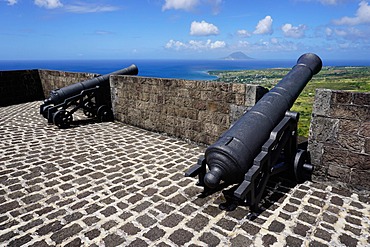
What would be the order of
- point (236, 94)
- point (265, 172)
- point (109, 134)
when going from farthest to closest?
point (109, 134) < point (236, 94) < point (265, 172)

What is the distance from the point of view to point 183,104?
6500mm

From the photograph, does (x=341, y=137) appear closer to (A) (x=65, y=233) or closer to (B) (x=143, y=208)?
(B) (x=143, y=208)

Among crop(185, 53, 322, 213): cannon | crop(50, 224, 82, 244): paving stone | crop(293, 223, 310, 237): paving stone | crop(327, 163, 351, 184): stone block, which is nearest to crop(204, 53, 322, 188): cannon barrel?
crop(185, 53, 322, 213): cannon

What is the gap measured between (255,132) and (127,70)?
7112 millimetres

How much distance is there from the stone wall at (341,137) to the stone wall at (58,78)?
7.82m

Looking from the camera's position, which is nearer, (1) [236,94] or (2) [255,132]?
(2) [255,132]

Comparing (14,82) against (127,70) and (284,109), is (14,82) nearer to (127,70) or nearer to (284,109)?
(127,70)

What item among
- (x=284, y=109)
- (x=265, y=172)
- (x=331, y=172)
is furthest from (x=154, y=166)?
(x=331, y=172)

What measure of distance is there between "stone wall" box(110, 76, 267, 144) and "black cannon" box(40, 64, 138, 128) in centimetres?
65

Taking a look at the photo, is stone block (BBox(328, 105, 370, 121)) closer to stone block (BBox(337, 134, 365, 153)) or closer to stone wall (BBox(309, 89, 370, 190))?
stone wall (BBox(309, 89, 370, 190))

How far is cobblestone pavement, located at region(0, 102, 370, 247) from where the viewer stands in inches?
119

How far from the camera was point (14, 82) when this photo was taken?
12.7m

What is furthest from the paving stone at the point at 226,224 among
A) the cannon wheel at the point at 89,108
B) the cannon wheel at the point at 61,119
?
the cannon wheel at the point at 89,108

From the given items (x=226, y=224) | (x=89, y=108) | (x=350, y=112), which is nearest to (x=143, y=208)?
(x=226, y=224)
